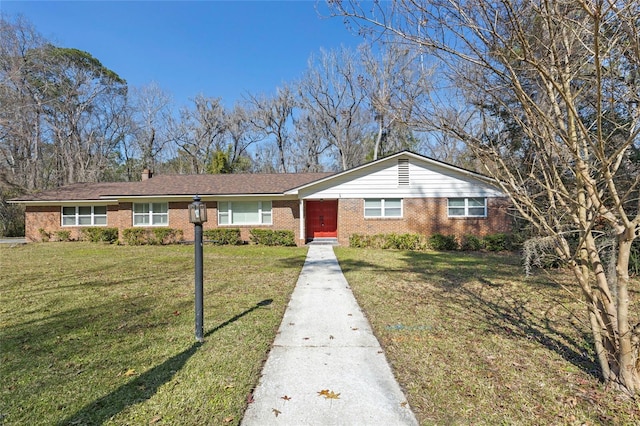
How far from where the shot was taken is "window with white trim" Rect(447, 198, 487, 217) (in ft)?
52.2

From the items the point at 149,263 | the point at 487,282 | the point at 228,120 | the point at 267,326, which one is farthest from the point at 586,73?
the point at 228,120

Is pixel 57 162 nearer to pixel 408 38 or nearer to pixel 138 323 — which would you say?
pixel 138 323

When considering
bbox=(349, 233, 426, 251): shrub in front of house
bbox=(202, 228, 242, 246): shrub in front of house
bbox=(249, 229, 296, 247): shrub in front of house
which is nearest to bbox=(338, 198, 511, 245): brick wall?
bbox=(349, 233, 426, 251): shrub in front of house

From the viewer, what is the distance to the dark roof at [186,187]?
17281mm

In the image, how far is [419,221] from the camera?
15.9 meters

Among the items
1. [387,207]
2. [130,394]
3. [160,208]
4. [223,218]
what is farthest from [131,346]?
[160,208]

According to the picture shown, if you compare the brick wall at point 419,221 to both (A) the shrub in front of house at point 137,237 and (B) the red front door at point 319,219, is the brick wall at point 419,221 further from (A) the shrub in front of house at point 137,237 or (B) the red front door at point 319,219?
(A) the shrub in front of house at point 137,237

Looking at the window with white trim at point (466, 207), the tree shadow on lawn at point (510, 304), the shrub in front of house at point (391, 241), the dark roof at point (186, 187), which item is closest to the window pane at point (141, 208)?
the dark roof at point (186, 187)

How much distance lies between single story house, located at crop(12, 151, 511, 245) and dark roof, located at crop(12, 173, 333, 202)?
57mm

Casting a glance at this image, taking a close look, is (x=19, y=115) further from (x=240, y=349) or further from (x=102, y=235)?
(x=240, y=349)

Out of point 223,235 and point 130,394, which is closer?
point 130,394

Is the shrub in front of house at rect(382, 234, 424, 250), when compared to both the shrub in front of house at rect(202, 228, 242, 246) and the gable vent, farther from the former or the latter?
the shrub in front of house at rect(202, 228, 242, 246)

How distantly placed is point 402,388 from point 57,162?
3939 centimetres

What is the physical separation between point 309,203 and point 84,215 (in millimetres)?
13281
